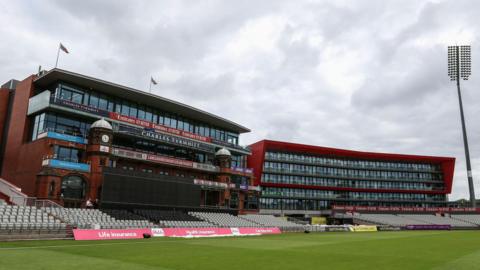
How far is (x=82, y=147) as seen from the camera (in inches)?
2046

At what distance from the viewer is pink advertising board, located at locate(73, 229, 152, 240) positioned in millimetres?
34625

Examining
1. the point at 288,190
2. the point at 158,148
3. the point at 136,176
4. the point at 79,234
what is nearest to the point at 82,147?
the point at 136,176

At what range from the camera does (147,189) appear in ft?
174

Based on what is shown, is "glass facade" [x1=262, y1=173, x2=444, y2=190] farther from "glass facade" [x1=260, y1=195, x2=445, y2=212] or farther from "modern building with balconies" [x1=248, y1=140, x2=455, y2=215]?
"glass facade" [x1=260, y1=195, x2=445, y2=212]

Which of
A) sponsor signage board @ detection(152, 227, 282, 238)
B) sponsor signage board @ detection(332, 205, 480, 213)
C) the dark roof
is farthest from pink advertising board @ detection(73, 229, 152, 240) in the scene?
sponsor signage board @ detection(332, 205, 480, 213)

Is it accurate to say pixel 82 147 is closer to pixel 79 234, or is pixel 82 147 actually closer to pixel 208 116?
pixel 79 234

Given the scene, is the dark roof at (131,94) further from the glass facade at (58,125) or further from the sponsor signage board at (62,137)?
the sponsor signage board at (62,137)

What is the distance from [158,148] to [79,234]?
97.8 ft

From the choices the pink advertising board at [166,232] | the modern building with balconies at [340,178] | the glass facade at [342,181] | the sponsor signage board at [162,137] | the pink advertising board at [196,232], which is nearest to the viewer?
the pink advertising board at [166,232]

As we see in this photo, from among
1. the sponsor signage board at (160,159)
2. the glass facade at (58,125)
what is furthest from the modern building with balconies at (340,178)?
the glass facade at (58,125)

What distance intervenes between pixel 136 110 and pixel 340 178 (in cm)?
6505

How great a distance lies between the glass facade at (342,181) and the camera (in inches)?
3848

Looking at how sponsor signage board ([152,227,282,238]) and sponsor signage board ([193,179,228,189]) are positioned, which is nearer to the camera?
sponsor signage board ([152,227,282,238])

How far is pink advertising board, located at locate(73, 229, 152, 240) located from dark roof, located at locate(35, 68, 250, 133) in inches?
983
